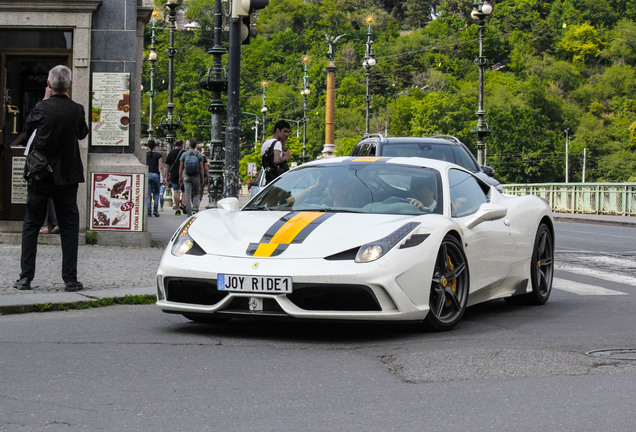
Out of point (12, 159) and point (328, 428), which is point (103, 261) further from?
point (328, 428)

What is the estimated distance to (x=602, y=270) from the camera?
12.9 m

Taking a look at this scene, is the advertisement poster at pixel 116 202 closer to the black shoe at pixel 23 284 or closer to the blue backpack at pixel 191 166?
the black shoe at pixel 23 284

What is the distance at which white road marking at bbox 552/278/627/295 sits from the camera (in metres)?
10.2

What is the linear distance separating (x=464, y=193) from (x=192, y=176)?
16168 mm

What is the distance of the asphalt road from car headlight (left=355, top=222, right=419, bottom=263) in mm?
570

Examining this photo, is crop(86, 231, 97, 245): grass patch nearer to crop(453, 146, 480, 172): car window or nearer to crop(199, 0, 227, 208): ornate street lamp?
crop(199, 0, 227, 208): ornate street lamp

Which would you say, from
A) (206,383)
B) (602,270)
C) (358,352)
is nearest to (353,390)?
(206,383)

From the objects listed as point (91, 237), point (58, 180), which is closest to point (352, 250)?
point (58, 180)

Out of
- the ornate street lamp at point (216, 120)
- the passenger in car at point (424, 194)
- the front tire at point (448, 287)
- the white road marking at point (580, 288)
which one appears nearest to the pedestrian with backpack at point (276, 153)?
the ornate street lamp at point (216, 120)

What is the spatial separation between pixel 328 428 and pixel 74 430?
103cm

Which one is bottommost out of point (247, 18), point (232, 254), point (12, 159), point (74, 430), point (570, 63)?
point (74, 430)

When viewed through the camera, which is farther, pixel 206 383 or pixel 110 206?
pixel 110 206

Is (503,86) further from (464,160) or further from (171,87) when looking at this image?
(464,160)

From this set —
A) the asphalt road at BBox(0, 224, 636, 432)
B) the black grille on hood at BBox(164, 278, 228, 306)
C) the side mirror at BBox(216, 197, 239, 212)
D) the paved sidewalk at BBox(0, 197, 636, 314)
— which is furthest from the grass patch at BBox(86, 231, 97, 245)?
the black grille on hood at BBox(164, 278, 228, 306)
